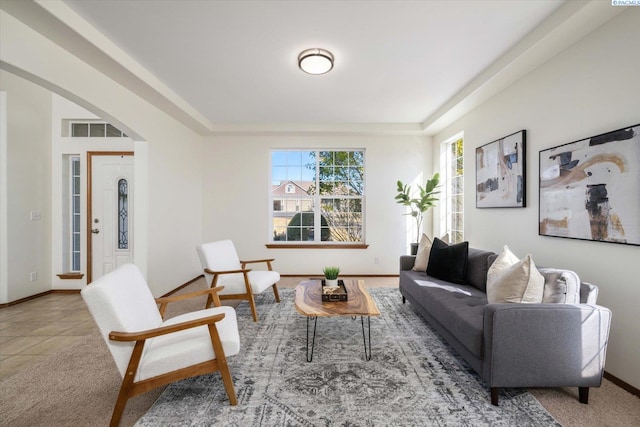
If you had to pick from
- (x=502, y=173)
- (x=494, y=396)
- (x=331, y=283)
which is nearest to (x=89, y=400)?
(x=331, y=283)

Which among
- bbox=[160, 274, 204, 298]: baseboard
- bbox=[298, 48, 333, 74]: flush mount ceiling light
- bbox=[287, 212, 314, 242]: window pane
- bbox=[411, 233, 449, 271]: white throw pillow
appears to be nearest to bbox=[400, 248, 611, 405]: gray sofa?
bbox=[411, 233, 449, 271]: white throw pillow

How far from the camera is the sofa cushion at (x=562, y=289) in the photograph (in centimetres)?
177

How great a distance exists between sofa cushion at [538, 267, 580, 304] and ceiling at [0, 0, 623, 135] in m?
1.89

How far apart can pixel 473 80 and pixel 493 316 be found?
9.29ft

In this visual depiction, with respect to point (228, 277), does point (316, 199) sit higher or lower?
higher

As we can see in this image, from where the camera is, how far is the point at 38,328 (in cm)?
290

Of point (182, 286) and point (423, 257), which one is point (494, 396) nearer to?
point (423, 257)

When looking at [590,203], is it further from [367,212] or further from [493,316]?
[367,212]

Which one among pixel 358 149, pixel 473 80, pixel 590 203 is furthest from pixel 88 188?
pixel 590 203

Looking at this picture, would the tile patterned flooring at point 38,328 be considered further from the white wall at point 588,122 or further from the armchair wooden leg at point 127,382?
the white wall at point 588,122

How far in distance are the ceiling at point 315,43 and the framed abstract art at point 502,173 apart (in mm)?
889

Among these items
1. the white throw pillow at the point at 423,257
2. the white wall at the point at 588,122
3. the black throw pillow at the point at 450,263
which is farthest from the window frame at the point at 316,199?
the white wall at the point at 588,122

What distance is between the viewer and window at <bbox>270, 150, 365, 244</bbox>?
208 inches

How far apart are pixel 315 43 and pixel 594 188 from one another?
104 inches
